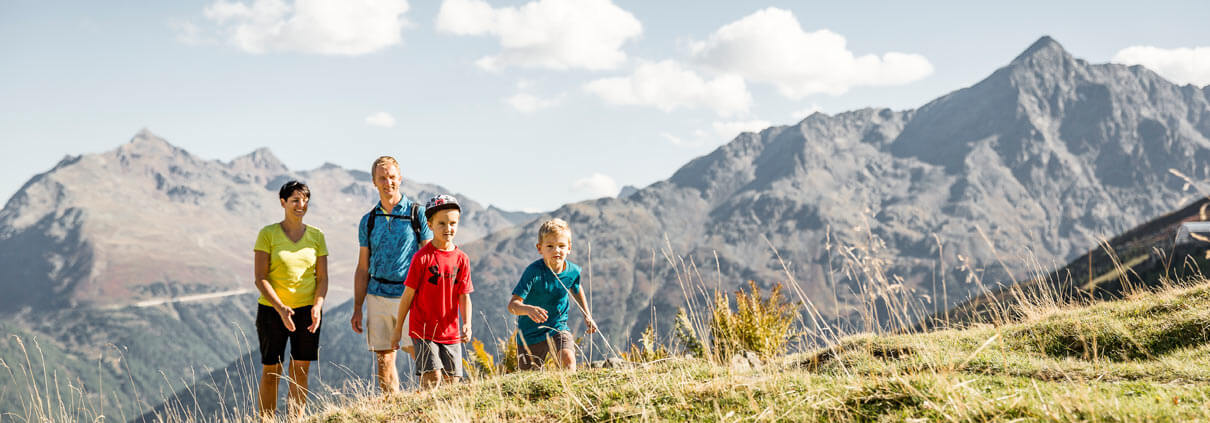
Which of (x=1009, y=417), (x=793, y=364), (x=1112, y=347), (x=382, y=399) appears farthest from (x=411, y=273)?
(x=1112, y=347)

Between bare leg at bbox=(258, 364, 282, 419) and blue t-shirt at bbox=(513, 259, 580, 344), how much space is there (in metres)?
2.14

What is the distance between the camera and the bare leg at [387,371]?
6098 mm

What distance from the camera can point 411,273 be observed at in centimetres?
569

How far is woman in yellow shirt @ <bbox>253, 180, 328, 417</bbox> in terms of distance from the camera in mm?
6059

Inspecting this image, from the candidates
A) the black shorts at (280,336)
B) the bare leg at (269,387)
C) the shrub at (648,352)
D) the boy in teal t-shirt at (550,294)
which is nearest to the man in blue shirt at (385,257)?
the black shorts at (280,336)

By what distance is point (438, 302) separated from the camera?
580cm

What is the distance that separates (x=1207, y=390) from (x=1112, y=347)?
99.9 inches

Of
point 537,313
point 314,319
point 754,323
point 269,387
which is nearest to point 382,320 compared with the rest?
point 314,319

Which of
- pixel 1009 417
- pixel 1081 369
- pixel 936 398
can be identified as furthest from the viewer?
pixel 1081 369

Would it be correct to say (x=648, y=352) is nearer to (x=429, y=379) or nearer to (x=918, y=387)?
(x=429, y=379)

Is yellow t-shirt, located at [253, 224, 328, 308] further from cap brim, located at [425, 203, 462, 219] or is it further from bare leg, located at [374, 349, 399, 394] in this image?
cap brim, located at [425, 203, 462, 219]

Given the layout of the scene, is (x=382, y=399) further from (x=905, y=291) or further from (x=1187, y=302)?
(x=1187, y=302)

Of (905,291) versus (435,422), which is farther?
(905,291)

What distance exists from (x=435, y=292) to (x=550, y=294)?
1.08 metres
